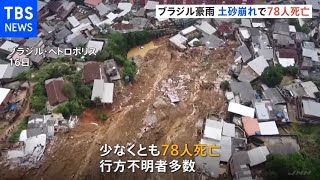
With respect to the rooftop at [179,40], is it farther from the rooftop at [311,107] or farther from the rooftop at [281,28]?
the rooftop at [311,107]

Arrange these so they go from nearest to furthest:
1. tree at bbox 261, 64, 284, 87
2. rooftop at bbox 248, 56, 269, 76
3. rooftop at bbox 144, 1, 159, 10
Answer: tree at bbox 261, 64, 284, 87, rooftop at bbox 248, 56, 269, 76, rooftop at bbox 144, 1, 159, 10

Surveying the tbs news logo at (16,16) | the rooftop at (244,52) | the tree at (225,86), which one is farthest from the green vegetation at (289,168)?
the tbs news logo at (16,16)

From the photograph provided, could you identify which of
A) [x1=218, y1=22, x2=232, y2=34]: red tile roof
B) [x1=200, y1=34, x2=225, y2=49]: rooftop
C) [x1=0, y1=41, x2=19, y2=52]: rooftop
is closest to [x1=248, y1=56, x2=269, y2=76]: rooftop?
[x1=200, y1=34, x2=225, y2=49]: rooftop

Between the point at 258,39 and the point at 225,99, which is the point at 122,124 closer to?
the point at 225,99

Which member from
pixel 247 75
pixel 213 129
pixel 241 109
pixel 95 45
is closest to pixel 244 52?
pixel 247 75

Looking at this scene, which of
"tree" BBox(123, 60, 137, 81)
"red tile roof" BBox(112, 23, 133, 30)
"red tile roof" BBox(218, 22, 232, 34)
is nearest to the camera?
"tree" BBox(123, 60, 137, 81)

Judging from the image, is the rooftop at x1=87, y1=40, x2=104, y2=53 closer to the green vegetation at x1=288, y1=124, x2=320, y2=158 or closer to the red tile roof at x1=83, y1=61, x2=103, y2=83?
the red tile roof at x1=83, y1=61, x2=103, y2=83

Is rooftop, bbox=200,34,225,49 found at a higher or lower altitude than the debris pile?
higher
